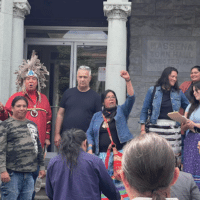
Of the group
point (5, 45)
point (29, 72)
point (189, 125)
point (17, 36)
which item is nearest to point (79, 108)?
point (29, 72)

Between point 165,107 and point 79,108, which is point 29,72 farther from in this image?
point 165,107

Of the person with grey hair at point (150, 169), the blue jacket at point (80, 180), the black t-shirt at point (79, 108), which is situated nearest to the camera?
the person with grey hair at point (150, 169)

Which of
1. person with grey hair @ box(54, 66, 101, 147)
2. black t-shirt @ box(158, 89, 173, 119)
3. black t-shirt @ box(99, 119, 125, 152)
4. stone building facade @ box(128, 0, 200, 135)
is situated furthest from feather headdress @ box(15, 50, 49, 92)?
stone building facade @ box(128, 0, 200, 135)

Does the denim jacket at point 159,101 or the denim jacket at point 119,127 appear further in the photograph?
the denim jacket at point 159,101

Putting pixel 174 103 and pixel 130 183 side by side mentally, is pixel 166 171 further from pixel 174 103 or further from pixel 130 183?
pixel 174 103

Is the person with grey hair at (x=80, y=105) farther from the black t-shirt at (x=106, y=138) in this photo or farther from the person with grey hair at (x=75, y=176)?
the person with grey hair at (x=75, y=176)

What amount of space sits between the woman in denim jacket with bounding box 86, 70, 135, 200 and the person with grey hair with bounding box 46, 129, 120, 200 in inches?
56.1

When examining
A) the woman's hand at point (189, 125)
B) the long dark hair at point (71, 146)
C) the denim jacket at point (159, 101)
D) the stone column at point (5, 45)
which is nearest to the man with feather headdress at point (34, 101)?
the stone column at point (5, 45)

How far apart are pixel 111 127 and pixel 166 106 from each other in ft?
2.97

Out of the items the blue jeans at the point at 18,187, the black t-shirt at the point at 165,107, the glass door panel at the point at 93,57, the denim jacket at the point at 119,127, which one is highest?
the glass door panel at the point at 93,57

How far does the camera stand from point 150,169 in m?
1.17

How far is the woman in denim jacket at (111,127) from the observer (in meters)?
4.29

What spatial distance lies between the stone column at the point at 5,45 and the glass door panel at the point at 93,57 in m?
2.23

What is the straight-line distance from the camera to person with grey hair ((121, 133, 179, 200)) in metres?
1.17
